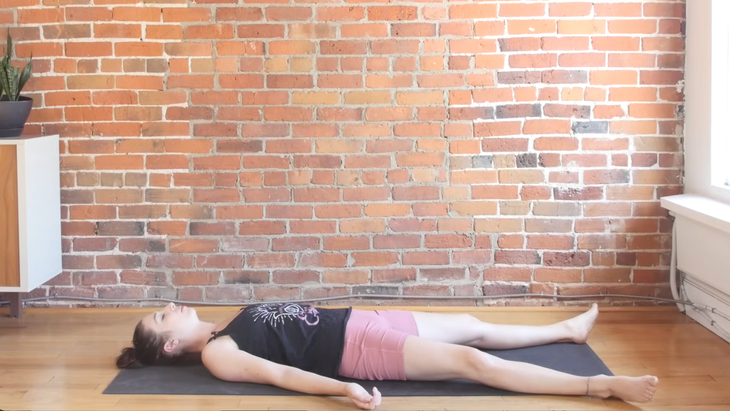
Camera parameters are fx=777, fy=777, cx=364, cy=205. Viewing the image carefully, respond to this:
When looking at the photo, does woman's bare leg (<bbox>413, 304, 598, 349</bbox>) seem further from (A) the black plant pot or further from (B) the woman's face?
(A) the black plant pot

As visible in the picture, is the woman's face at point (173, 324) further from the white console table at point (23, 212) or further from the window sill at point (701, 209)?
the window sill at point (701, 209)

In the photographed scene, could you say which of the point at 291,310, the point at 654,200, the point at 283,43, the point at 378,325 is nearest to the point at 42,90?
the point at 283,43

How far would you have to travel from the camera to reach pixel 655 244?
3.98m

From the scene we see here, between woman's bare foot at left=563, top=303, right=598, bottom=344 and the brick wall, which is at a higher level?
the brick wall

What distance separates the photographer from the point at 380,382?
9.92 feet

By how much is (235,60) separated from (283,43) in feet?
0.85

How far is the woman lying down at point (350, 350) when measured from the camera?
283cm

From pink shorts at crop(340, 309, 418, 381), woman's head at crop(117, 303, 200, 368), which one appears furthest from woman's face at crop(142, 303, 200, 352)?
pink shorts at crop(340, 309, 418, 381)

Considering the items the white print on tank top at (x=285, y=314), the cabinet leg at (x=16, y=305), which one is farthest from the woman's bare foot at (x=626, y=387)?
the cabinet leg at (x=16, y=305)

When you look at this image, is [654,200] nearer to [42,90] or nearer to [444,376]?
[444,376]

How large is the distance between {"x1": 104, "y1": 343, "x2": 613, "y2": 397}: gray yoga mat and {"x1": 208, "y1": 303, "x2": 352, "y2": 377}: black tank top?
0.39ft

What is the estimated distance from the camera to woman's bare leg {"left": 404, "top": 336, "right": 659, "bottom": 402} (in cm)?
282

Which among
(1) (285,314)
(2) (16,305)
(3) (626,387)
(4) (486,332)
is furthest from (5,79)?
(3) (626,387)

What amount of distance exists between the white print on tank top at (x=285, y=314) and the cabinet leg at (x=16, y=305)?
1453 millimetres
